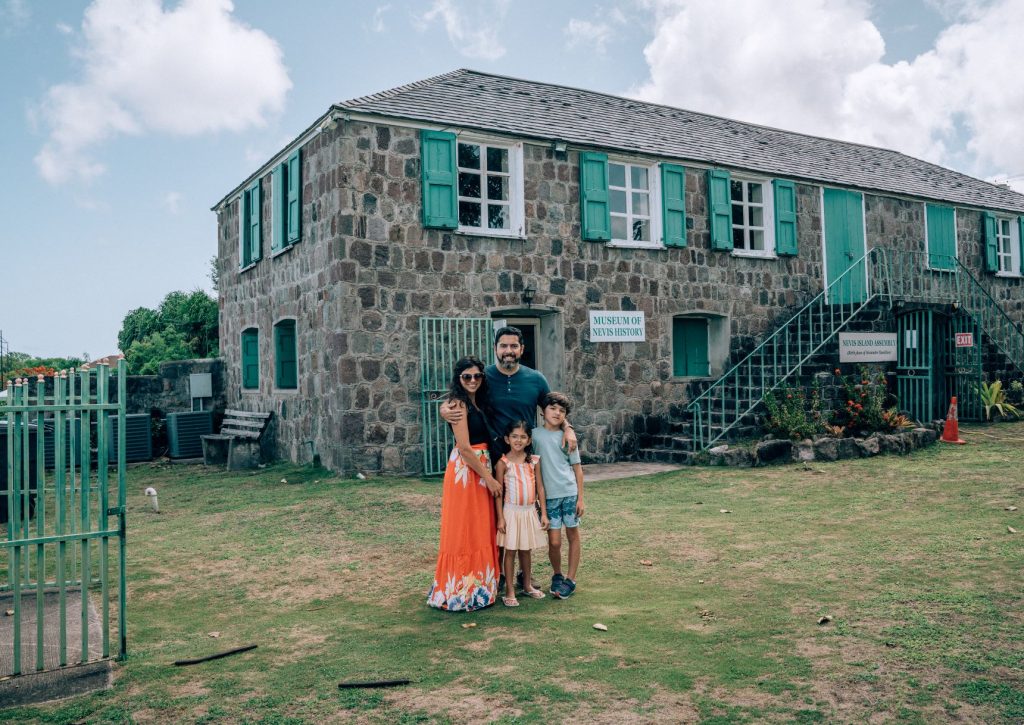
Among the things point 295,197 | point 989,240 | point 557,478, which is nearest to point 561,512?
point 557,478

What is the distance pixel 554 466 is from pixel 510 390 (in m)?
0.55

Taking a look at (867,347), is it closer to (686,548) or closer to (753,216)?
(753,216)

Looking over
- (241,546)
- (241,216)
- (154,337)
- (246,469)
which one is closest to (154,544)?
(241,546)

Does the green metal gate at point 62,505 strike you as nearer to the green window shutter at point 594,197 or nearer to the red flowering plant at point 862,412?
the green window shutter at point 594,197

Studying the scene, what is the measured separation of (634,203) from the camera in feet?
45.4

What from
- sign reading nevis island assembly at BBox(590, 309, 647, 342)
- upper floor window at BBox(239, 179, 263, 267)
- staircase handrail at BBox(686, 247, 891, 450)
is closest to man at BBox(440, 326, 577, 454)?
staircase handrail at BBox(686, 247, 891, 450)

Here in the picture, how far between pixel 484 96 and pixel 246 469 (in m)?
7.22

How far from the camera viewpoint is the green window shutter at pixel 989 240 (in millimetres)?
18422

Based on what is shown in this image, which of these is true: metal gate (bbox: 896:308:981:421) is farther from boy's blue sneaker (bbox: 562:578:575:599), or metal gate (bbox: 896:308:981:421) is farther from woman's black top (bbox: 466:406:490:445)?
woman's black top (bbox: 466:406:490:445)

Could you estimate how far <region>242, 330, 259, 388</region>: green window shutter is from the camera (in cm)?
1509

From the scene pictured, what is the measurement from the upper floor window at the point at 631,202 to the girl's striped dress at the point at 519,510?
8982 millimetres

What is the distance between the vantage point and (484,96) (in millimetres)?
13695

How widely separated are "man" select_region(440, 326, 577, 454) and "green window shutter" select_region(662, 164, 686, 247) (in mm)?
9115

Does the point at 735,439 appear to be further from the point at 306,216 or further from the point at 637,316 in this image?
the point at 306,216
